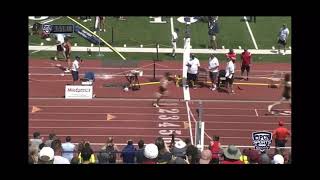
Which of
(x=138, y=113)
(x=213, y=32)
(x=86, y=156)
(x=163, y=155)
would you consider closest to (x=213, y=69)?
(x=138, y=113)

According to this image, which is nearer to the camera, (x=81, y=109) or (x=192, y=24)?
(x=81, y=109)

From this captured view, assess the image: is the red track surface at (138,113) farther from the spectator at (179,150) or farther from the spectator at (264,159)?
the spectator at (264,159)

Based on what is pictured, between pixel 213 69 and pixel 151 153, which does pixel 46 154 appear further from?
pixel 213 69

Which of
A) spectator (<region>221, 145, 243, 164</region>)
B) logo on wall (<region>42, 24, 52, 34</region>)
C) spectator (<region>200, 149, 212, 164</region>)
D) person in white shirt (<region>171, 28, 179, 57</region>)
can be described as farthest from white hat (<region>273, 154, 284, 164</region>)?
logo on wall (<region>42, 24, 52, 34</region>)

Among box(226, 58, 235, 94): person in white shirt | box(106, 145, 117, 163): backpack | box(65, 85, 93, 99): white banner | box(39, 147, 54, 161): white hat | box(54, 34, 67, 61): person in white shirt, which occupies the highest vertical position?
box(54, 34, 67, 61): person in white shirt

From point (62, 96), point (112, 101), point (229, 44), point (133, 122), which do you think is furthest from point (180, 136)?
point (229, 44)

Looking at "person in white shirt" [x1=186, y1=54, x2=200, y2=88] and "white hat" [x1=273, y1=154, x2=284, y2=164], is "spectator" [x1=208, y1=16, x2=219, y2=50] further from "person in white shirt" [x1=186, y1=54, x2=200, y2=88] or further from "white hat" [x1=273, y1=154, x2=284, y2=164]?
"white hat" [x1=273, y1=154, x2=284, y2=164]

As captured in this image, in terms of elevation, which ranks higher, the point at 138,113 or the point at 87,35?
the point at 87,35

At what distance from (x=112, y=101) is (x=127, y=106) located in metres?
0.55

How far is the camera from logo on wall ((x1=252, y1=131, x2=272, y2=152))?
15.0m

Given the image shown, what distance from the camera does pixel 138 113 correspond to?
A: 1808cm

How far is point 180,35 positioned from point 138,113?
22.2 feet

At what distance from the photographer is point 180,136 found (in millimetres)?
16766

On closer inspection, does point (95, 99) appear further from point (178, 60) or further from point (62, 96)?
point (178, 60)
